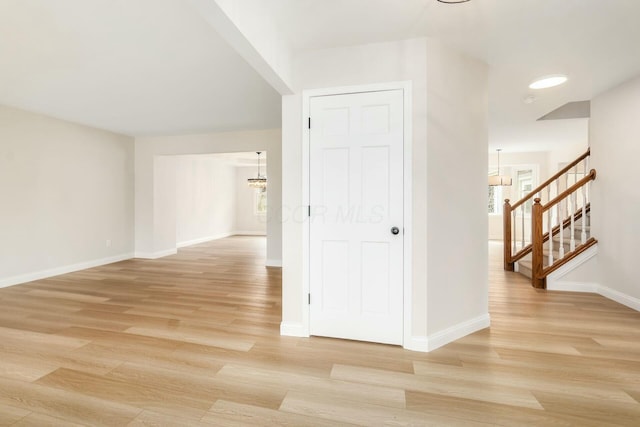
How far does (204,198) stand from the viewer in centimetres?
946

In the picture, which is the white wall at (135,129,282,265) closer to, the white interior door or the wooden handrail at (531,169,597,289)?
the white interior door

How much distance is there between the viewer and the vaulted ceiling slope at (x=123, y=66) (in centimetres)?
221

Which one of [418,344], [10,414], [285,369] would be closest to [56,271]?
[10,414]

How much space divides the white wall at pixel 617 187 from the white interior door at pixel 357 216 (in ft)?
9.94

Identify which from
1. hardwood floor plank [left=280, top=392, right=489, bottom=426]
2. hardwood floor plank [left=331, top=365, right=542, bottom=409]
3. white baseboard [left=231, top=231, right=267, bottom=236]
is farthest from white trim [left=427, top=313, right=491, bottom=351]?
white baseboard [left=231, top=231, right=267, bottom=236]

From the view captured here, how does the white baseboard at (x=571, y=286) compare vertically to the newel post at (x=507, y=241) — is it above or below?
below

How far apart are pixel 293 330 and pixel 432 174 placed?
1.81 m

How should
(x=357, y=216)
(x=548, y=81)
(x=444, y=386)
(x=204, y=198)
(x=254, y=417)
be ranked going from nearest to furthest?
1. (x=254, y=417)
2. (x=444, y=386)
3. (x=357, y=216)
4. (x=548, y=81)
5. (x=204, y=198)

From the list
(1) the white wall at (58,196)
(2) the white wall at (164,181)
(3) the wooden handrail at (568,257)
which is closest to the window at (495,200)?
(3) the wooden handrail at (568,257)

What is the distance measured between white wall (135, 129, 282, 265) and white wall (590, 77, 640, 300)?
4.80 meters

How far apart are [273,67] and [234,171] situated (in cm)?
955

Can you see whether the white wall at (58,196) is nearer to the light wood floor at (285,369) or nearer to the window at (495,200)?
the light wood floor at (285,369)

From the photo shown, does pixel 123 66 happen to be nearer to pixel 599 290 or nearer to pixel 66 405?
pixel 66 405

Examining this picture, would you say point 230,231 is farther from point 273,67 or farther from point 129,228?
point 273,67
